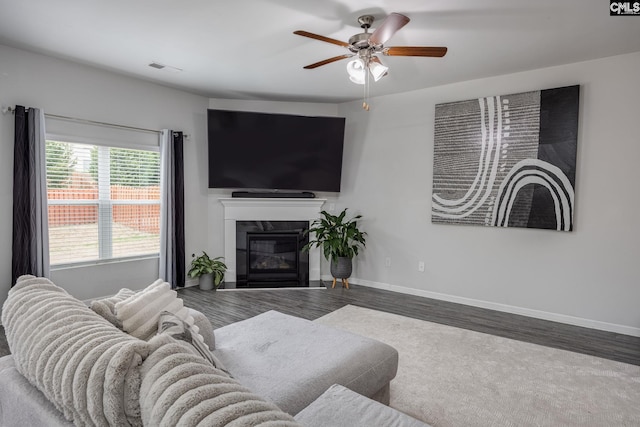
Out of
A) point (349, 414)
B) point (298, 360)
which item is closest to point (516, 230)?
point (298, 360)

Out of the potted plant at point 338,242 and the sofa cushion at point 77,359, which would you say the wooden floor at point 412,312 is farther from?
the sofa cushion at point 77,359

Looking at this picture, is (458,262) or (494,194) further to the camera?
(458,262)

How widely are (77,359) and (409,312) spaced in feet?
11.8

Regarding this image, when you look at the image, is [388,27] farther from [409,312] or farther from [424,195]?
[409,312]

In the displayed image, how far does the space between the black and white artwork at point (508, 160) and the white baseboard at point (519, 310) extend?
926 mm

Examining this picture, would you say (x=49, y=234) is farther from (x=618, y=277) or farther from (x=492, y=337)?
(x=618, y=277)

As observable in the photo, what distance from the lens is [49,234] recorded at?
380 centimetres

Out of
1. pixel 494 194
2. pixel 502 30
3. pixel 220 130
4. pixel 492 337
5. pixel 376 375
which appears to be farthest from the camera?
pixel 220 130

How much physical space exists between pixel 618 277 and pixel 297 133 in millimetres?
3950

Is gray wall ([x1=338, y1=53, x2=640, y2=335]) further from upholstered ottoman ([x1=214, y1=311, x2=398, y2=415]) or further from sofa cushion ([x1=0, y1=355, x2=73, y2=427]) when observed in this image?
sofa cushion ([x1=0, y1=355, x2=73, y2=427])

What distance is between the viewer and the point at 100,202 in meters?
4.21

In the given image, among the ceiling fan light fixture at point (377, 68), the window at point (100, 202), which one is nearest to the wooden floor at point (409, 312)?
the window at point (100, 202)

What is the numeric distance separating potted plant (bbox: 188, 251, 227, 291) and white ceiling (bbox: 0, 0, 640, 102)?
2344 mm

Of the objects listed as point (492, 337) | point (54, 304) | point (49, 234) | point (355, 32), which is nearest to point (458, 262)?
point (492, 337)
